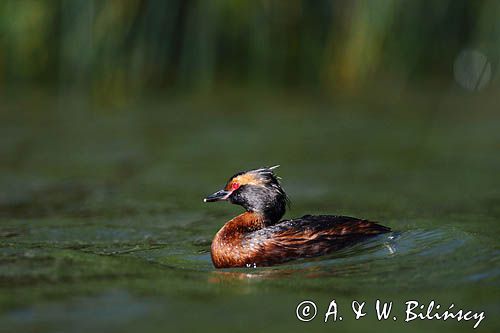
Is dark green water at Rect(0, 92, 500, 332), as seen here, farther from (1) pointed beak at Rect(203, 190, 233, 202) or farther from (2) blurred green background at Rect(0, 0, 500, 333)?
(1) pointed beak at Rect(203, 190, 233, 202)

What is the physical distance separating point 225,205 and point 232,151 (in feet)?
4.73

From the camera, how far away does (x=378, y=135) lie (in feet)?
34.4

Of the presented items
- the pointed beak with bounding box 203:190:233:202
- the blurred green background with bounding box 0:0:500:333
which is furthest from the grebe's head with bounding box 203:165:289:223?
the blurred green background with bounding box 0:0:500:333

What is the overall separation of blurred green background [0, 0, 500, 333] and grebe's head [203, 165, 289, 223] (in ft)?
1.48

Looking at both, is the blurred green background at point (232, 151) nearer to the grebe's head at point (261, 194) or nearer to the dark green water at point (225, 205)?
the dark green water at point (225, 205)

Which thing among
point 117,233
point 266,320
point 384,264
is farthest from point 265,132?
point 266,320

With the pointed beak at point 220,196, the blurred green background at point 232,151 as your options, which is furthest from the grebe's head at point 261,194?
the blurred green background at point 232,151

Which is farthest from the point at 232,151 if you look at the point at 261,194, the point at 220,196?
the point at 261,194

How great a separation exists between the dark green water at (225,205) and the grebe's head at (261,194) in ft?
1.62

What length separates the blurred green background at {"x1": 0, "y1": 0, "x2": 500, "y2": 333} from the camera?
5281 millimetres

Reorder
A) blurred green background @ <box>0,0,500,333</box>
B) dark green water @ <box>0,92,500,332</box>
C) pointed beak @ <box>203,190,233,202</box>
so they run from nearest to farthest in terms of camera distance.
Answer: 1. dark green water @ <box>0,92,500,332</box>
2. blurred green background @ <box>0,0,500,333</box>
3. pointed beak @ <box>203,190,233,202</box>

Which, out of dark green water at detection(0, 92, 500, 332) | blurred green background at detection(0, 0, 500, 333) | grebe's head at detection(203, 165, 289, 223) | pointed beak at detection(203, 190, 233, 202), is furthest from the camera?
pointed beak at detection(203, 190, 233, 202)

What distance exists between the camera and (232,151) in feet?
33.0

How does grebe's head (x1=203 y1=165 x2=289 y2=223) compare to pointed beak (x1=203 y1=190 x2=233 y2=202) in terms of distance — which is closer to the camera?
grebe's head (x1=203 y1=165 x2=289 y2=223)
